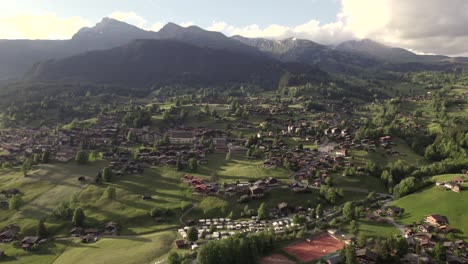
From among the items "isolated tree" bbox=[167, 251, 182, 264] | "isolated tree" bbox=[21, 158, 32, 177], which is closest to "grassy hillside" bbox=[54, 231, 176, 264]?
"isolated tree" bbox=[167, 251, 182, 264]

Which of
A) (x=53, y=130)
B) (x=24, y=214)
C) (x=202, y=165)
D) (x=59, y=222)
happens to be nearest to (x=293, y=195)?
(x=202, y=165)

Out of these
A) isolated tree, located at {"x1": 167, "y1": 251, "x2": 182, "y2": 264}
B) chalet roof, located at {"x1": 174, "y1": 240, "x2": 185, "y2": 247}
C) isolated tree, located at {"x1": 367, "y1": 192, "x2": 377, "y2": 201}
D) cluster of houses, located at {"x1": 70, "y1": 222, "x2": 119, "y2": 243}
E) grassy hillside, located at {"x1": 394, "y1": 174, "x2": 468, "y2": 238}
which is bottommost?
cluster of houses, located at {"x1": 70, "y1": 222, "x2": 119, "y2": 243}

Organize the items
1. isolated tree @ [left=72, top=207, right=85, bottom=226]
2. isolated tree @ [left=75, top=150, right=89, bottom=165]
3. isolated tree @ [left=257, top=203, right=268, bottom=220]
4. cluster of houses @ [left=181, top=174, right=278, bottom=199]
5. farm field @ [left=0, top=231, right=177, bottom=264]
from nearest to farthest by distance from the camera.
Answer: farm field @ [left=0, top=231, right=177, bottom=264] < isolated tree @ [left=72, top=207, right=85, bottom=226] < isolated tree @ [left=257, top=203, right=268, bottom=220] < cluster of houses @ [left=181, top=174, right=278, bottom=199] < isolated tree @ [left=75, top=150, right=89, bottom=165]

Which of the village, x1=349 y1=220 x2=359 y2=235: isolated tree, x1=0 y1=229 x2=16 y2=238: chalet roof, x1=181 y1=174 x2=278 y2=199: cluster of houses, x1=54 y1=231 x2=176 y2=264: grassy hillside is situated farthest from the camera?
x1=181 y1=174 x2=278 y2=199: cluster of houses

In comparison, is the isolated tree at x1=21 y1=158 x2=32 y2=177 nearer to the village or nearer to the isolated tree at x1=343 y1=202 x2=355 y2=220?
the village

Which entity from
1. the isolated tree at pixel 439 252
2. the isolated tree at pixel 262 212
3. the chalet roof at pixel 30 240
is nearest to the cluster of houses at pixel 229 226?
the isolated tree at pixel 262 212

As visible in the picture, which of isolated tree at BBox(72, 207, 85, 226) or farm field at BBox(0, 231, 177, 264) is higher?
→ isolated tree at BBox(72, 207, 85, 226)

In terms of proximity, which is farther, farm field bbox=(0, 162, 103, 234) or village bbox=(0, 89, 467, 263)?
farm field bbox=(0, 162, 103, 234)
